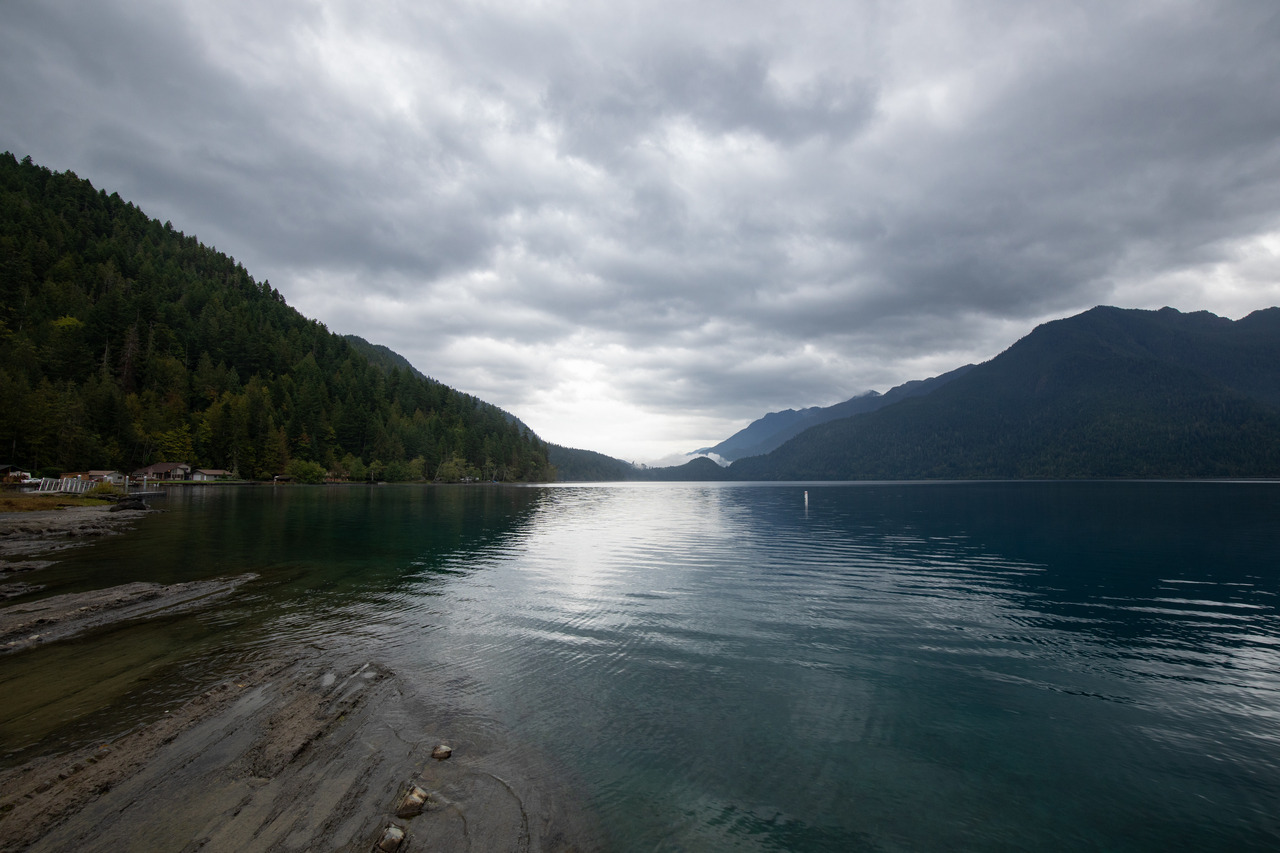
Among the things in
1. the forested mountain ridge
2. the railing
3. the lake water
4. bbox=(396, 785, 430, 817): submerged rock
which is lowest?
the lake water

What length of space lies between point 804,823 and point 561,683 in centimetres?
821

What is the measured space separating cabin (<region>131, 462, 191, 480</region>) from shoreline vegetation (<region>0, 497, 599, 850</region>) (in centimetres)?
17782

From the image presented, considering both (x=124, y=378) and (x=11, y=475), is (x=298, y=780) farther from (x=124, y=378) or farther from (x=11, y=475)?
(x=124, y=378)

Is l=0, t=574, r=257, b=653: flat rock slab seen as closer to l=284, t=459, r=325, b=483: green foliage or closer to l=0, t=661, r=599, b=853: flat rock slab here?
l=0, t=661, r=599, b=853: flat rock slab

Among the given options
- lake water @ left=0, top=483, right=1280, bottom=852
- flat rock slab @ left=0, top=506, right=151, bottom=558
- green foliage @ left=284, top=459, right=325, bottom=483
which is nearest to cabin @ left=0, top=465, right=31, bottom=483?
flat rock slab @ left=0, top=506, right=151, bottom=558

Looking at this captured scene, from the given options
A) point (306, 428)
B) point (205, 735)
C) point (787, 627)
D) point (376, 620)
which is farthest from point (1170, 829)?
point (306, 428)

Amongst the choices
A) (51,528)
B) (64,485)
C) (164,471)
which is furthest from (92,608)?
(164,471)

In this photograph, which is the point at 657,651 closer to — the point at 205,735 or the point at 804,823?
the point at 804,823

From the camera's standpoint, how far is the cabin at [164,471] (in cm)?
14250

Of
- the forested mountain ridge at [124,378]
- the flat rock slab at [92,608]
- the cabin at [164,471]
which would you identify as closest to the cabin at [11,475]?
the forested mountain ridge at [124,378]

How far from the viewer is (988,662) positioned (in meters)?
18.1

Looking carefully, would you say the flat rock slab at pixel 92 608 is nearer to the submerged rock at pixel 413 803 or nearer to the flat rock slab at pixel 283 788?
the flat rock slab at pixel 283 788

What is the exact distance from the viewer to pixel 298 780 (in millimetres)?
9492

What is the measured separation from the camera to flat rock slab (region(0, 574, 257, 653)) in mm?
18241
